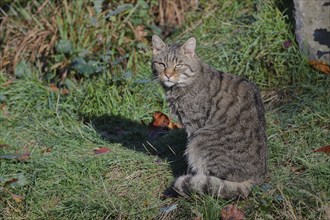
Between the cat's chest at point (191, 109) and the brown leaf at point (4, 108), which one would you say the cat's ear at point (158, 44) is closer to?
the cat's chest at point (191, 109)

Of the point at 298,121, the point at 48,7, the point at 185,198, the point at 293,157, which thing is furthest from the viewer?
the point at 48,7

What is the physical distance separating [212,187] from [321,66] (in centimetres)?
212

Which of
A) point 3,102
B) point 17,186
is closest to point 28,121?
point 3,102

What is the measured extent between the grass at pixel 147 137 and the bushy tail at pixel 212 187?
0.06 meters

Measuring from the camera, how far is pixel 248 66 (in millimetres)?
6219

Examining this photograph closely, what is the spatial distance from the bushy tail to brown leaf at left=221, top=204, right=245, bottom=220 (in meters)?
0.12

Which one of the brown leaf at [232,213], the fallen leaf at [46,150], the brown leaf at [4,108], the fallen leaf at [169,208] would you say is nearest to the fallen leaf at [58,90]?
the brown leaf at [4,108]

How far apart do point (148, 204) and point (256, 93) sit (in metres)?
1.18

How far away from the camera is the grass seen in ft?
14.8

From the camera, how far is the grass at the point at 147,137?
4500 mm

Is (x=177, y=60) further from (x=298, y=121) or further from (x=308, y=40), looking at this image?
(x=308, y=40)

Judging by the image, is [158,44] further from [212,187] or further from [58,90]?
[58,90]

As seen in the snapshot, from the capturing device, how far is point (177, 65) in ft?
16.6

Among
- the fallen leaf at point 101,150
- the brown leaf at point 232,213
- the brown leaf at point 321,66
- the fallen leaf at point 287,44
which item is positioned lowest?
the fallen leaf at point 101,150
